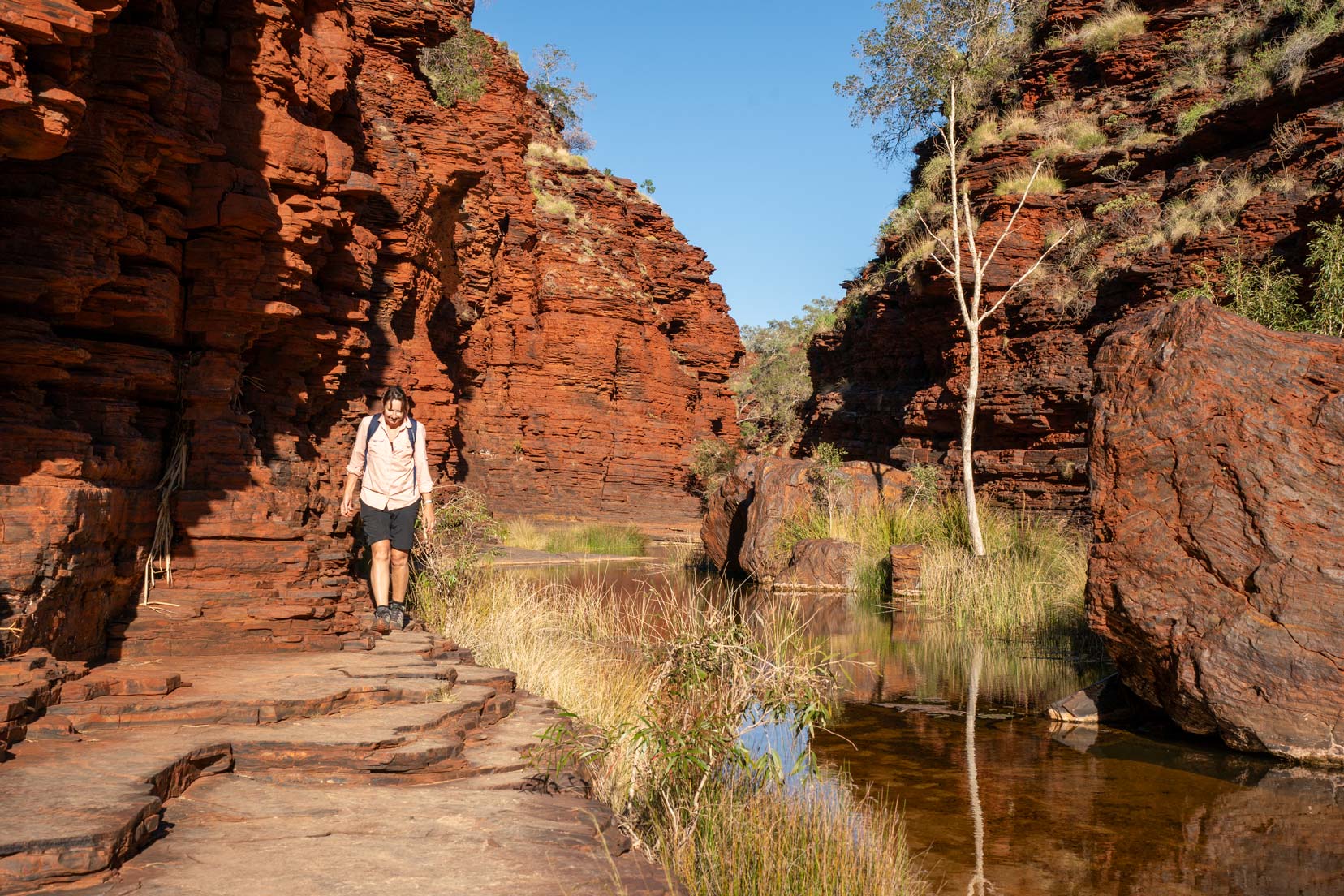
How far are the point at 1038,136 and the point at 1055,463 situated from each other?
7.82 meters

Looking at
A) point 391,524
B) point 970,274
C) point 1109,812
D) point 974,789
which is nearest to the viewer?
point 1109,812

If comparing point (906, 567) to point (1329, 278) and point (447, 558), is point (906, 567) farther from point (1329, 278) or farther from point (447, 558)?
point (447, 558)

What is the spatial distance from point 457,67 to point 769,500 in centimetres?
998

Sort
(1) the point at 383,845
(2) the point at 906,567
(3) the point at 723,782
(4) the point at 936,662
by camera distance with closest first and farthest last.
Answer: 1. (1) the point at 383,845
2. (3) the point at 723,782
3. (4) the point at 936,662
4. (2) the point at 906,567

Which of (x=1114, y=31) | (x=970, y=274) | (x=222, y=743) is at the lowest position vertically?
(x=222, y=743)

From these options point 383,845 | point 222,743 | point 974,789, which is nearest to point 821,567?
point 974,789

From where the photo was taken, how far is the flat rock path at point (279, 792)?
302cm

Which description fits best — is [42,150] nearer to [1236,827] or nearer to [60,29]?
[60,29]

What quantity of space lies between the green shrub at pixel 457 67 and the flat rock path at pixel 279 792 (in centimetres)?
1555

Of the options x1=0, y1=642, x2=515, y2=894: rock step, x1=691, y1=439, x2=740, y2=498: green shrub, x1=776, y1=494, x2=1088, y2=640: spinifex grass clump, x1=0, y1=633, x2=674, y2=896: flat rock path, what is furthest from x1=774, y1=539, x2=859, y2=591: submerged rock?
x1=691, y1=439, x2=740, y2=498: green shrub

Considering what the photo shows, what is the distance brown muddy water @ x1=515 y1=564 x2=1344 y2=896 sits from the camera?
4.74 m

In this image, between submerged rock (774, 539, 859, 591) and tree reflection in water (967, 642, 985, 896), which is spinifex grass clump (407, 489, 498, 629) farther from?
submerged rock (774, 539, 859, 591)

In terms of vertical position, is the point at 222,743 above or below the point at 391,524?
below

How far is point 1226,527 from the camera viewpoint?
Result: 6902 millimetres
